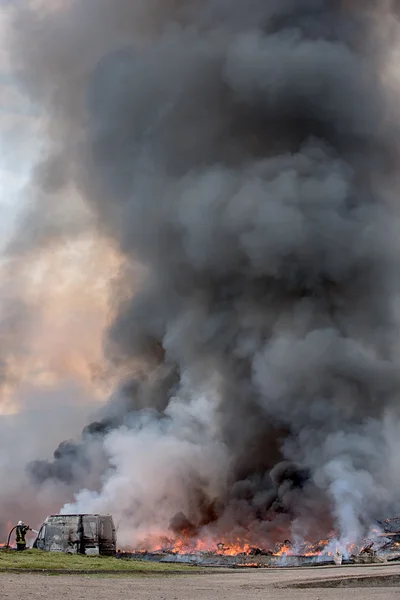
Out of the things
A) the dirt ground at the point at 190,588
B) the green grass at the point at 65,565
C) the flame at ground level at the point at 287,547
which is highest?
the flame at ground level at the point at 287,547

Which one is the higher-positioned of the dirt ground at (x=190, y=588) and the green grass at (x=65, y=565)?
the green grass at (x=65, y=565)

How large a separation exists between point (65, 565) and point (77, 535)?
18.5 meters

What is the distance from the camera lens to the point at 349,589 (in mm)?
26438

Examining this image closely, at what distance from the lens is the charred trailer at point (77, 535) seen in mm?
53000

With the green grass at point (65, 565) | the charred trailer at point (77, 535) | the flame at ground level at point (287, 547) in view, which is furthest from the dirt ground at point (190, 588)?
the charred trailer at point (77, 535)

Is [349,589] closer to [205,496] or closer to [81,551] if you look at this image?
[81,551]

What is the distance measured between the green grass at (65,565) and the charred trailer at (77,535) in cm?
1197

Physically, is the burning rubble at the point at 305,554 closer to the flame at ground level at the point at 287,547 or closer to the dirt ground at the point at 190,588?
the flame at ground level at the point at 287,547

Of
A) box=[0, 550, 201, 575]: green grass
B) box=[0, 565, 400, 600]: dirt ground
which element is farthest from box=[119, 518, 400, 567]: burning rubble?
box=[0, 565, 400, 600]: dirt ground

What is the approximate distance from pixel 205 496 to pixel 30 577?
5091cm

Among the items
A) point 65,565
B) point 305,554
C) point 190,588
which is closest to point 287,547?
point 305,554

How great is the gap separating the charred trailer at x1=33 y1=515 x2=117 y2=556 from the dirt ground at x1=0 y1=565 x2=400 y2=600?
2307 centimetres

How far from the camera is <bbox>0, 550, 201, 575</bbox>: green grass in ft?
109

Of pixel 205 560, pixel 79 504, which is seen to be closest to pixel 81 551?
pixel 205 560
